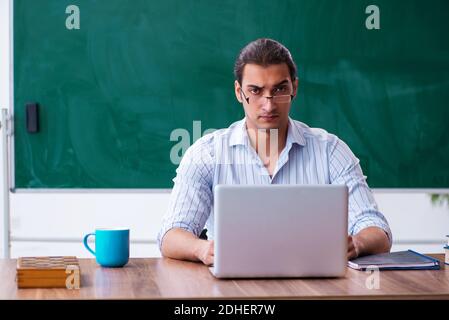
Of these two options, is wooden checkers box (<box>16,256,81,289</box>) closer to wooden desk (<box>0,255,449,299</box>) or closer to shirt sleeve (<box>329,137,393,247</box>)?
wooden desk (<box>0,255,449,299</box>)

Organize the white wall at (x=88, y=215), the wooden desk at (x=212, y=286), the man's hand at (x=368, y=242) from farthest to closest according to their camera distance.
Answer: the white wall at (x=88, y=215) < the man's hand at (x=368, y=242) < the wooden desk at (x=212, y=286)

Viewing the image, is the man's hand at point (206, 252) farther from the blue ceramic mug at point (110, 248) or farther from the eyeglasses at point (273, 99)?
the eyeglasses at point (273, 99)

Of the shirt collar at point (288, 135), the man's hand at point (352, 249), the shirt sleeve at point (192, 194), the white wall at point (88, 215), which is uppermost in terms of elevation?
the shirt collar at point (288, 135)

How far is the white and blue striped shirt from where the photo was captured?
2334mm

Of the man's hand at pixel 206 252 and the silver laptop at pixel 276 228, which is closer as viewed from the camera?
the silver laptop at pixel 276 228

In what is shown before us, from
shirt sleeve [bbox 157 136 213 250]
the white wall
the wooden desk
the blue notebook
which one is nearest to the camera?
the wooden desk

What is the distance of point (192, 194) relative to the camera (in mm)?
2277

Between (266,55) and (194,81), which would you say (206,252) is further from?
(194,81)

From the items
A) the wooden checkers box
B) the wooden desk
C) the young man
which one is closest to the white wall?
the young man

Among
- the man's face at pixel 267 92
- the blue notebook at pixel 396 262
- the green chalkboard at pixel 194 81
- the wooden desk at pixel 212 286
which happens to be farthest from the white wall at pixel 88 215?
the wooden desk at pixel 212 286

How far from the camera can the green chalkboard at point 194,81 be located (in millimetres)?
3389

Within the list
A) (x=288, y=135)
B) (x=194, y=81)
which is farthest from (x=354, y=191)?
(x=194, y=81)
